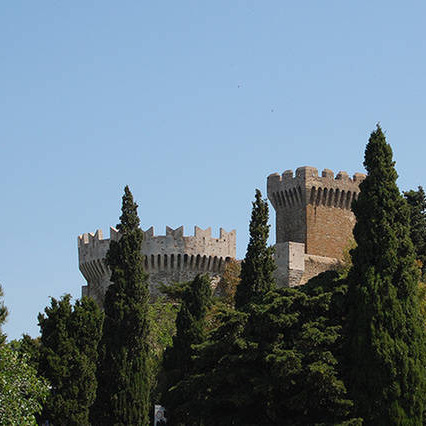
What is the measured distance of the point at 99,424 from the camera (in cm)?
3834

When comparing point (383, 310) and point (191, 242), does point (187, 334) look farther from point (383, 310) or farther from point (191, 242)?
point (191, 242)

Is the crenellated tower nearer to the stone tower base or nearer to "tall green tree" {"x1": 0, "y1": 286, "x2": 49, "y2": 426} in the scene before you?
the stone tower base

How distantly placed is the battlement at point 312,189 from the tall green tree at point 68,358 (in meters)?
22.8

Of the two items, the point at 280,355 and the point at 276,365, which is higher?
the point at 280,355

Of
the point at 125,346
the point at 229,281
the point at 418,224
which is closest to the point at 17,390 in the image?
the point at 125,346

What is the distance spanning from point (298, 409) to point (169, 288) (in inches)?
914

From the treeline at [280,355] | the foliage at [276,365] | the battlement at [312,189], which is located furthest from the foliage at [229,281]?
A: the foliage at [276,365]

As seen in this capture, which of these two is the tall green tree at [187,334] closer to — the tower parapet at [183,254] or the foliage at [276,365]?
the foliage at [276,365]

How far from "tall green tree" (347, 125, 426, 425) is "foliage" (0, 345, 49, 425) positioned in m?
8.85

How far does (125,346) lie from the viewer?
3919cm

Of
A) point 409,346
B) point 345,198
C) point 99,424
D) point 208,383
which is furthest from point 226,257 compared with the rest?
point 409,346

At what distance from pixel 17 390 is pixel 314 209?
100 feet

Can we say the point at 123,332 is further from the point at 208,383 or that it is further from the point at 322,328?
the point at 322,328

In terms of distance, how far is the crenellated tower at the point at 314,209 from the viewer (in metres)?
57.4
